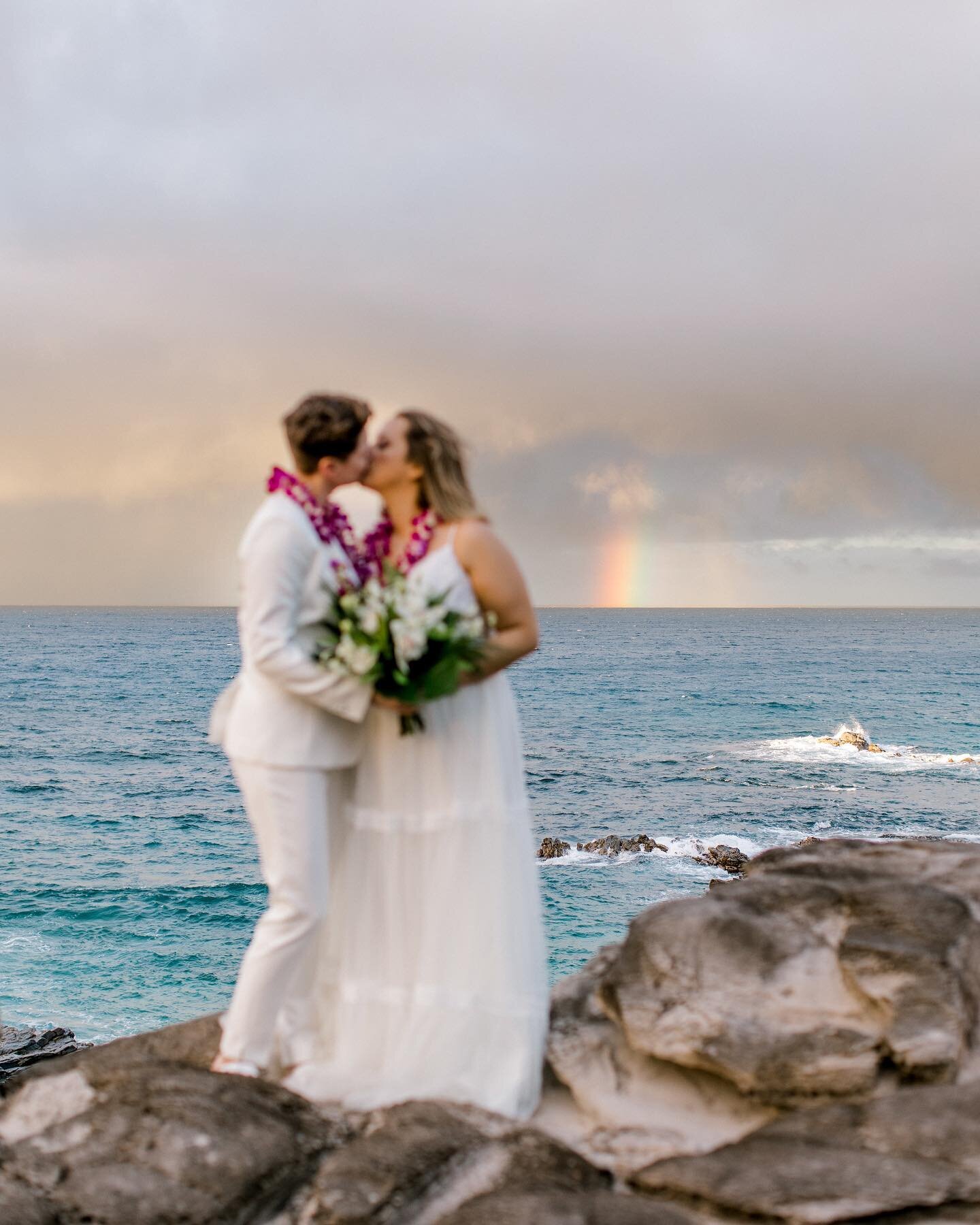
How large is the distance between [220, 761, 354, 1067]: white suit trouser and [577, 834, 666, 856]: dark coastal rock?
25.8 metres

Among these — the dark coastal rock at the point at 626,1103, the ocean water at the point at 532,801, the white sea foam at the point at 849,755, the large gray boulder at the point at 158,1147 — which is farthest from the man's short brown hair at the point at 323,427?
the white sea foam at the point at 849,755

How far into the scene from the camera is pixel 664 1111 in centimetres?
473

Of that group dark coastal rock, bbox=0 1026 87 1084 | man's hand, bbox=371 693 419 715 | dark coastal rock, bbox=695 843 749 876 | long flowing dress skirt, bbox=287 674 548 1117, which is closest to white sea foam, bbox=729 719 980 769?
dark coastal rock, bbox=695 843 749 876

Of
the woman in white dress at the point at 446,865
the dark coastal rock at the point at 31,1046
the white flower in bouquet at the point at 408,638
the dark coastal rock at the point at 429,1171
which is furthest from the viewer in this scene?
the dark coastal rock at the point at 31,1046

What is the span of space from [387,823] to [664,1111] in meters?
1.81

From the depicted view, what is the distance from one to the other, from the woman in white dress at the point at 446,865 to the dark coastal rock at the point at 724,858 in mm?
24361

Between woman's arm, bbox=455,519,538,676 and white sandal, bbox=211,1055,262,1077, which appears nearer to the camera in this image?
woman's arm, bbox=455,519,538,676

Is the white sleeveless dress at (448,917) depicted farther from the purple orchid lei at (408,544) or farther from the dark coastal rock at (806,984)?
the dark coastal rock at (806,984)

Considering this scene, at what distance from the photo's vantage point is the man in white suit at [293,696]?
4.29 metres

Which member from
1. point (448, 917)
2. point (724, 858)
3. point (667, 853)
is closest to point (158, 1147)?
point (448, 917)

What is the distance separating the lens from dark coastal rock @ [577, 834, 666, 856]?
2983cm

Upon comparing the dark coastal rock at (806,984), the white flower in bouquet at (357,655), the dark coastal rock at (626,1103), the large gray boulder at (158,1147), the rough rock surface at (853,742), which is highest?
the white flower in bouquet at (357,655)

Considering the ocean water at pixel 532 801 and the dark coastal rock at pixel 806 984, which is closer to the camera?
the dark coastal rock at pixel 806 984

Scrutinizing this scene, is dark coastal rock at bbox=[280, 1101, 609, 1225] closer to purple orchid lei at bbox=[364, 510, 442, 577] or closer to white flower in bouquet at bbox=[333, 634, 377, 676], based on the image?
white flower in bouquet at bbox=[333, 634, 377, 676]
